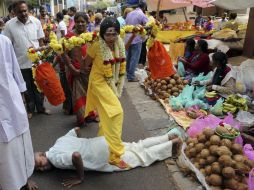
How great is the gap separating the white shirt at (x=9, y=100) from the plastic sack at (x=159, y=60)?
2.22 meters

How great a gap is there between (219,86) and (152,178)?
267 cm

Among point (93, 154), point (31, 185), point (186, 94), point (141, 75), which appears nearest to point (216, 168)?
point (93, 154)

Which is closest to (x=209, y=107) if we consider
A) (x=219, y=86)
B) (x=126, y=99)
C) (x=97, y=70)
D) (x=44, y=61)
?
(x=219, y=86)

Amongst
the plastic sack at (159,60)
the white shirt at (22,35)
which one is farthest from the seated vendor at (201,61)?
the white shirt at (22,35)

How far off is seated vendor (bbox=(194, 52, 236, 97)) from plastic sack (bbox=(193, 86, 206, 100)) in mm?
156

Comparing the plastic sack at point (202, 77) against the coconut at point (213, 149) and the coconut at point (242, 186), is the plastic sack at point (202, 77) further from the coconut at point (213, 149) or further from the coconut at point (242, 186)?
the coconut at point (242, 186)

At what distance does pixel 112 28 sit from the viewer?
3705 mm

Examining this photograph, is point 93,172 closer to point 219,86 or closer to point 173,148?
point 173,148

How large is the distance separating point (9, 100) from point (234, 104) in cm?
379

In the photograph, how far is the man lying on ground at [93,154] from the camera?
144 inches

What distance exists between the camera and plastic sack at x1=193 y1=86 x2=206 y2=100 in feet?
19.5

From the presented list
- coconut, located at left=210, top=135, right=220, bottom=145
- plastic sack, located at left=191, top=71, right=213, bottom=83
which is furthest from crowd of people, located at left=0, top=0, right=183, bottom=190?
plastic sack, located at left=191, top=71, right=213, bottom=83

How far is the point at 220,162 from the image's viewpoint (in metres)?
3.37

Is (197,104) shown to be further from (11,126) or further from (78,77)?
(11,126)
